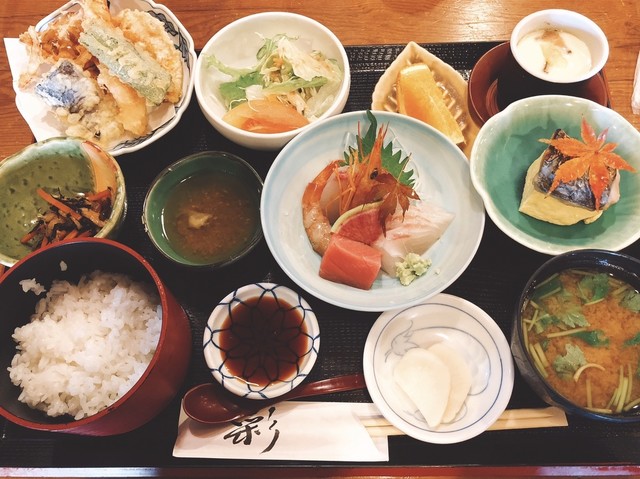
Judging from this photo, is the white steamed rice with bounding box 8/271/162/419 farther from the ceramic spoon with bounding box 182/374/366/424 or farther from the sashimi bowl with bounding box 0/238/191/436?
the ceramic spoon with bounding box 182/374/366/424

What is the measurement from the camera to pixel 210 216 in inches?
73.7

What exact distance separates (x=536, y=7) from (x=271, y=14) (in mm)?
1273

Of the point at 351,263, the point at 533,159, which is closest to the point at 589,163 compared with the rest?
the point at 533,159

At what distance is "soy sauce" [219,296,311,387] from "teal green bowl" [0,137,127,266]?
1.80 feet

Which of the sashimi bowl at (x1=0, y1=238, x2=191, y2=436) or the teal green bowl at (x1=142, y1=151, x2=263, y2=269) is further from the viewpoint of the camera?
the teal green bowl at (x1=142, y1=151, x2=263, y2=269)

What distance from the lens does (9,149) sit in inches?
86.2

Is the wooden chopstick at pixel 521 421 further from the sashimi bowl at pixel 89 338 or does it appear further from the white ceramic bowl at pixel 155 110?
the white ceramic bowl at pixel 155 110

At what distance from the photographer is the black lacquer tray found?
1.58 metres

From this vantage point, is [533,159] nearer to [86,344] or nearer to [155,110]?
[155,110]

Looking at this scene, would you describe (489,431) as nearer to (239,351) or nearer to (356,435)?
(356,435)

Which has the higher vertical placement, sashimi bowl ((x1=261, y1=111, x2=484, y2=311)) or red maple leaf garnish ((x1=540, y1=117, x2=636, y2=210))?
red maple leaf garnish ((x1=540, y1=117, x2=636, y2=210))

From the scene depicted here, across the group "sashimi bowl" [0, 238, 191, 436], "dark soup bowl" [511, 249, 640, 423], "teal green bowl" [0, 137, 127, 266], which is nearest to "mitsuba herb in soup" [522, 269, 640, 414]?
"dark soup bowl" [511, 249, 640, 423]

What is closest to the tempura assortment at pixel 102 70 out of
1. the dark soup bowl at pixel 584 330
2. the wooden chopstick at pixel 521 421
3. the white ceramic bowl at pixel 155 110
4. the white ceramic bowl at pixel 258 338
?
the white ceramic bowl at pixel 155 110

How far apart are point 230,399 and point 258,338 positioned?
22cm
